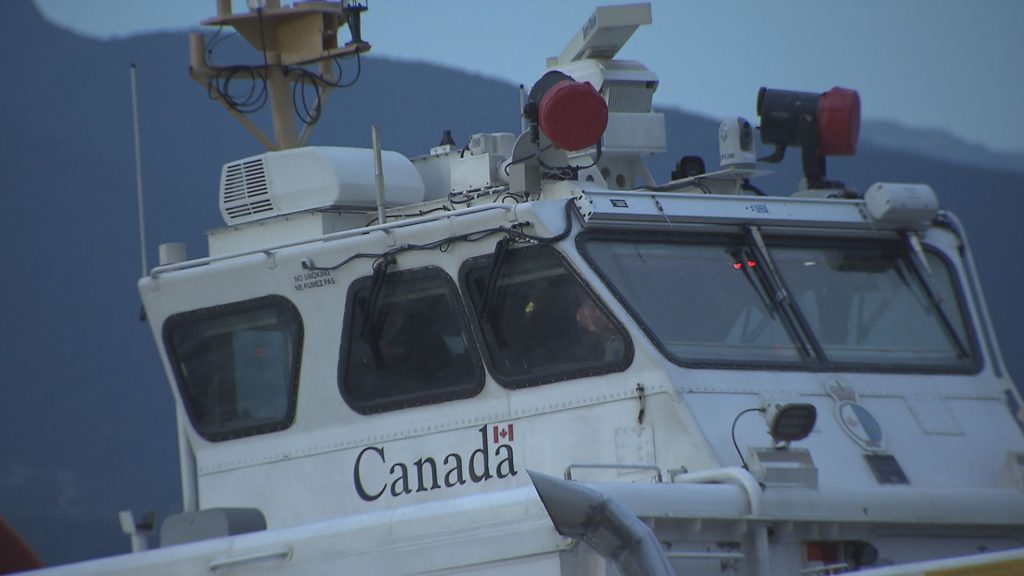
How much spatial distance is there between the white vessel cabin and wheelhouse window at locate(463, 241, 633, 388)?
0.01 metres

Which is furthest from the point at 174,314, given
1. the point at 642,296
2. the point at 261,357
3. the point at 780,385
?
the point at 780,385

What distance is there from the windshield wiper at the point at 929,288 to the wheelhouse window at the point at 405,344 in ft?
7.90

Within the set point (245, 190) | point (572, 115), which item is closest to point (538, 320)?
point (572, 115)

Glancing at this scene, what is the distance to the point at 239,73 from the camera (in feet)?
33.7

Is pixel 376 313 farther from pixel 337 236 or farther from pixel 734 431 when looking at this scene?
pixel 734 431

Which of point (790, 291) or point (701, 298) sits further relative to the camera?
point (790, 291)

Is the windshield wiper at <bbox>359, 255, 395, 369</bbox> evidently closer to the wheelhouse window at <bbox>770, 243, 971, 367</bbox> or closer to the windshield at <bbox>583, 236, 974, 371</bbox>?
the windshield at <bbox>583, 236, 974, 371</bbox>

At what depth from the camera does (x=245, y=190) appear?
30.2 feet

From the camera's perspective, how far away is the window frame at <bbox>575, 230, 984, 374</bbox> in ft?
24.5

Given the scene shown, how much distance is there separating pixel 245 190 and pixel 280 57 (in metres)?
1.47

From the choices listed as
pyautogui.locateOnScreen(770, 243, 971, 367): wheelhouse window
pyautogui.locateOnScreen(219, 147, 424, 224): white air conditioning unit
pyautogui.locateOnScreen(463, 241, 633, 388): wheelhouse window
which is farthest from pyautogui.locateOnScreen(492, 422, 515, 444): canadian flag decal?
pyautogui.locateOnScreen(219, 147, 424, 224): white air conditioning unit

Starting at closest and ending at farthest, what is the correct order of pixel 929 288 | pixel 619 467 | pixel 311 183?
pixel 619 467 < pixel 929 288 < pixel 311 183

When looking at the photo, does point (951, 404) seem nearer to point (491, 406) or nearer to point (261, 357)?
point (491, 406)

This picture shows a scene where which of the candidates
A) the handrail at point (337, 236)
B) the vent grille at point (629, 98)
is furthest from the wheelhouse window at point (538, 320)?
the vent grille at point (629, 98)
